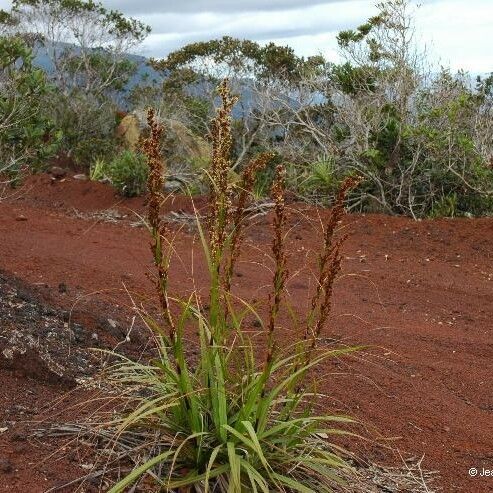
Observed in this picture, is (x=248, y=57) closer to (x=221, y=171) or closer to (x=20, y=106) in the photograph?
(x=20, y=106)

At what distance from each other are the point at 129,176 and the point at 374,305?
21.8 feet

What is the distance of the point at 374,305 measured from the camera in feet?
25.7

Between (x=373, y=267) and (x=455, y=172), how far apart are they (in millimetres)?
3230

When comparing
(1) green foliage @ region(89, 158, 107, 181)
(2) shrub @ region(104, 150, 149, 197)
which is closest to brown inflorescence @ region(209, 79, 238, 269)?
(2) shrub @ region(104, 150, 149, 197)

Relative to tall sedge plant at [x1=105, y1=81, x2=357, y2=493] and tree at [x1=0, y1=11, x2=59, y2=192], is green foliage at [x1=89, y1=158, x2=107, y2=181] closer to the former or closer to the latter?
tree at [x1=0, y1=11, x2=59, y2=192]

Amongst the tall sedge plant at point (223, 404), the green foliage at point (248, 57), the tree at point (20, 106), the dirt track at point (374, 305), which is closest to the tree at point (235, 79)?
the green foliage at point (248, 57)

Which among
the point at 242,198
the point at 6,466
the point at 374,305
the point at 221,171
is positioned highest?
the point at 221,171

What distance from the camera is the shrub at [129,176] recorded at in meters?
13.6

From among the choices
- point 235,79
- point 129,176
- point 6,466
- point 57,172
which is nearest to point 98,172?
point 57,172

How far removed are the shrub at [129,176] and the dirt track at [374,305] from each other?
245mm

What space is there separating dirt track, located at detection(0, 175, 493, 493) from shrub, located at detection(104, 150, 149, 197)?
25cm

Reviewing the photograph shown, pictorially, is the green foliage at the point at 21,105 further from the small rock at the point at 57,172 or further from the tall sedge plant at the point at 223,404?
the small rock at the point at 57,172

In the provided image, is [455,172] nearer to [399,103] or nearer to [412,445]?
[399,103]

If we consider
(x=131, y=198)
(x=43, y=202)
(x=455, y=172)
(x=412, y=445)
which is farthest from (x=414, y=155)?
(x=412, y=445)
